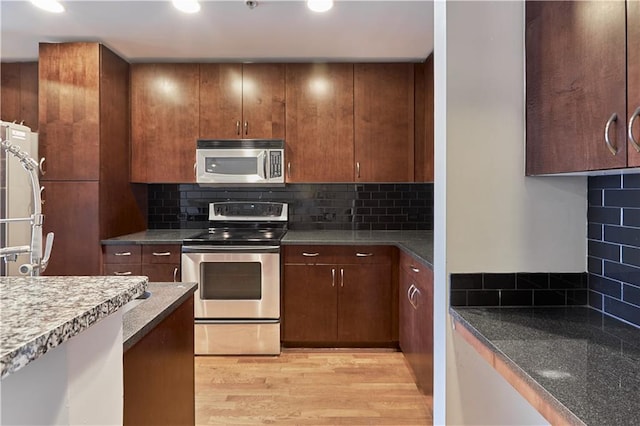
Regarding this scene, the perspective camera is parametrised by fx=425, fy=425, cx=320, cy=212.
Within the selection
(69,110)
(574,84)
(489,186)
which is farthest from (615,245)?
(69,110)

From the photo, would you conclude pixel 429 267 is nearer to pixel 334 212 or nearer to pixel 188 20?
pixel 334 212

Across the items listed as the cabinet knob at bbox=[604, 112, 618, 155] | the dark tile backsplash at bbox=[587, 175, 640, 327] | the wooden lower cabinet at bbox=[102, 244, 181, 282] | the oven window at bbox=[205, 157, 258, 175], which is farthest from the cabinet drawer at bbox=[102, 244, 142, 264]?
the cabinet knob at bbox=[604, 112, 618, 155]

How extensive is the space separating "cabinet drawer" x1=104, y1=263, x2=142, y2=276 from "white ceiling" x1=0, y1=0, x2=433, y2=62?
1581 millimetres

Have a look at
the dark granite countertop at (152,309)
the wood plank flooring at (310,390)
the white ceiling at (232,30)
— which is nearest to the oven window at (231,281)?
the wood plank flooring at (310,390)

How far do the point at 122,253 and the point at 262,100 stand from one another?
1564mm

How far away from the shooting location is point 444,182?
150 cm

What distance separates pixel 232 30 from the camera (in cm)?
279

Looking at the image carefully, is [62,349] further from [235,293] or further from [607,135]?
[235,293]

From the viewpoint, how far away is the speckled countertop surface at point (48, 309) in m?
0.47

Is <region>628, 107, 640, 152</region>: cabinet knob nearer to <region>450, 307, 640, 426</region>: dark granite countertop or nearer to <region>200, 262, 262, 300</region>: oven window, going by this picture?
<region>450, 307, 640, 426</region>: dark granite countertop

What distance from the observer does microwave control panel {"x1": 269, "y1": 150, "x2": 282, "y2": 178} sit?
3.31 metres

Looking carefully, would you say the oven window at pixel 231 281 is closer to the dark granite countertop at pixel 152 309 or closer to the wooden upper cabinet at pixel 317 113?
the wooden upper cabinet at pixel 317 113

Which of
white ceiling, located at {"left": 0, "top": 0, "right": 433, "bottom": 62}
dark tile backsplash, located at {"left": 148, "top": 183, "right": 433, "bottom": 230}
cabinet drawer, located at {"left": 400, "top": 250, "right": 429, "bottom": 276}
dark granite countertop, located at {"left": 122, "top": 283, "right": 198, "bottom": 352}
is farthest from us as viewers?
dark tile backsplash, located at {"left": 148, "top": 183, "right": 433, "bottom": 230}

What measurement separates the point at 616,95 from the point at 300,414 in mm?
2038
